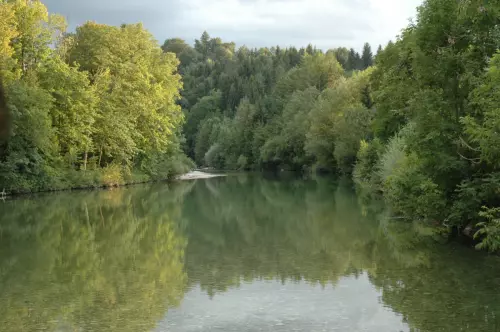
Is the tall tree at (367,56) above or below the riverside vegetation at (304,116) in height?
above

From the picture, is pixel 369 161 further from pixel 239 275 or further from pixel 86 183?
pixel 239 275

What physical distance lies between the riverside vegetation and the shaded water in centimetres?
231

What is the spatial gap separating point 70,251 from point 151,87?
3891 cm

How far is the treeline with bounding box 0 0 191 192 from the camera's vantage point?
41656 millimetres

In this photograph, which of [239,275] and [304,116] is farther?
[304,116]

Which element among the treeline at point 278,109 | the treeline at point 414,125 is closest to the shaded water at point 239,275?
the treeline at point 414,125

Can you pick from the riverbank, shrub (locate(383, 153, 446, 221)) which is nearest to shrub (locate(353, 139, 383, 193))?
shrub (locate(383, 153, 446, 221))

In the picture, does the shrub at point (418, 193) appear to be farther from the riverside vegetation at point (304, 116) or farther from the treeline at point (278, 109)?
the treeline at point (278, 109)

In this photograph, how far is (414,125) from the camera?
943 inches

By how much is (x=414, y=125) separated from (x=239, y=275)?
12012mm

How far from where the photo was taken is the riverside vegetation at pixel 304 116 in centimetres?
1934

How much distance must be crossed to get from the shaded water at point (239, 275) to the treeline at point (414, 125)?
1913mm

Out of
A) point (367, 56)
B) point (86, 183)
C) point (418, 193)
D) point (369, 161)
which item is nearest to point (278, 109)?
point (367, 56)

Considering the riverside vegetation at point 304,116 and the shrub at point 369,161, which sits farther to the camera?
the shrub at point 369,161
